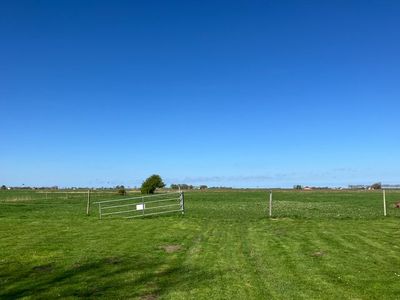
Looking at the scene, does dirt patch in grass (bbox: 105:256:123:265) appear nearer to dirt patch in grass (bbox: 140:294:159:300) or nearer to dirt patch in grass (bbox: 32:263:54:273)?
dirt patch in grass (bbox: 32:263:54:273)

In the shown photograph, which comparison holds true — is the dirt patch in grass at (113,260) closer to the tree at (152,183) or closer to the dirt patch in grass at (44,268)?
the dirt patch in grass at (44,268)

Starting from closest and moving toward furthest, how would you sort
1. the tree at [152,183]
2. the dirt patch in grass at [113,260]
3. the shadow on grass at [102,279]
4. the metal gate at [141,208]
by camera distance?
1. the shadow on grass at [102,279]
2. the dirt patch in grass at [113,260]
3. the metal gate at [141,208]
4. the tree at [152,183]

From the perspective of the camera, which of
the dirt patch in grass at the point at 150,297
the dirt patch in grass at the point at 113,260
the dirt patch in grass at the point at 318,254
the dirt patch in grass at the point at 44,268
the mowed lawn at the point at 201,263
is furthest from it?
the dirt patch in grass at the point at 318,254

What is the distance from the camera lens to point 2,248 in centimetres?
1435

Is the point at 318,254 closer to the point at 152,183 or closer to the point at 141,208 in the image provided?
the point at 141,208

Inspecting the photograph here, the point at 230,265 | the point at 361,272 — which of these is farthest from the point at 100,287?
the point at 361,272

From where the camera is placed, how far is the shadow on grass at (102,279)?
893cm

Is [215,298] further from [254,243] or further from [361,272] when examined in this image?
[254,243]

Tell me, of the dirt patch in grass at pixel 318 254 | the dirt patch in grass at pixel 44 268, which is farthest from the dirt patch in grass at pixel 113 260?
the dirt patch in grass at pixel 318 254

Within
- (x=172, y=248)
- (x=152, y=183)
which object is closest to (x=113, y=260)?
(x=172, y=248)

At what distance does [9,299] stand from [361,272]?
749cm

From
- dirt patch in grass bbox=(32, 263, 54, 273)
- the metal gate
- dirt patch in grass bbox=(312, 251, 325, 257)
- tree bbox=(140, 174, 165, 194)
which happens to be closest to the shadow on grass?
dirt patch in grass bbox=(32, 263, 54, 273)

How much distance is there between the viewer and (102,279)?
399 inches

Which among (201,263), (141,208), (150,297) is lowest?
(150,297)
